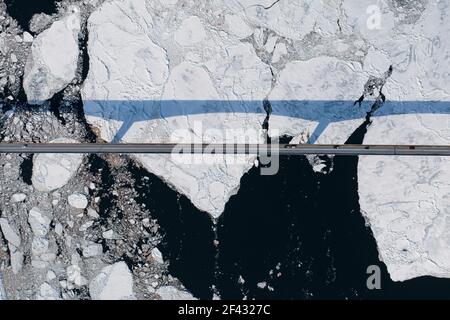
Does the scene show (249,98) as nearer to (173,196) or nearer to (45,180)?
(173,196)

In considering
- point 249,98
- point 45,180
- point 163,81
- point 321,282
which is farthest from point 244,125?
point 45,180

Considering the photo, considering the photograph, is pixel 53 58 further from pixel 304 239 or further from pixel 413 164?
pixel 413 164

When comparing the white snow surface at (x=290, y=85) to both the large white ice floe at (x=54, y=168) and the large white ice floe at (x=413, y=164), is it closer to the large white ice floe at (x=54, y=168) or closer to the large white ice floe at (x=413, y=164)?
the large white ice floe at (x=413, y=164)

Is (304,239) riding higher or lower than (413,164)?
lower

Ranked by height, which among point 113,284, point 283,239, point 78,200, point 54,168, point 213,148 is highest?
point 213,148

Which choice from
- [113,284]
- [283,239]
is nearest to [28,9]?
[113,284]
